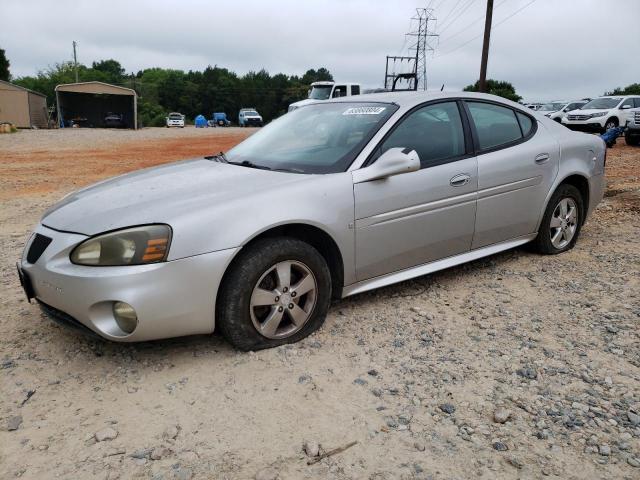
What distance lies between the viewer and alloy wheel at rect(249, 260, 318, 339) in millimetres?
3080

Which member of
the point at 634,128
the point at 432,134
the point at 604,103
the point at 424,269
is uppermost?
the point at 604,103

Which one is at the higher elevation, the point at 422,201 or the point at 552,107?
the point at 552,107

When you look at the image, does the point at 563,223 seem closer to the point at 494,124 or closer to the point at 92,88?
the point at 494,124

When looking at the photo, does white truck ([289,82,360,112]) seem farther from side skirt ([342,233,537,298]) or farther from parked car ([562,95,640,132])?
side skirt ([342,233,537,298])

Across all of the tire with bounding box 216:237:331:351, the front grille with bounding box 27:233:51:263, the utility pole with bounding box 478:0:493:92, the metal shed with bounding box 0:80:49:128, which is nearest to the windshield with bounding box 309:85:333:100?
the utility pole with bounding box 478:0:493:92

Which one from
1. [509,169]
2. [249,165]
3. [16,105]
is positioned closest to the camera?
[249,165]

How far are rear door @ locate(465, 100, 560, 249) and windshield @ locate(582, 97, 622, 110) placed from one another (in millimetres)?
18468

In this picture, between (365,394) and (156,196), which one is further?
(156,196)

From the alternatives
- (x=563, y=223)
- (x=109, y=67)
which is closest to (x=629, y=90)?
(x=563, y=223)

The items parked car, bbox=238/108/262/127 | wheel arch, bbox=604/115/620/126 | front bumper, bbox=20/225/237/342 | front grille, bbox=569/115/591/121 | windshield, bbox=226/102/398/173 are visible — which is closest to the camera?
front bumper, bbox=20/225/237/342

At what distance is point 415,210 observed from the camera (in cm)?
362

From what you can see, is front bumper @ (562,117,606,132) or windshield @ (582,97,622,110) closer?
front bumper @ (562,117,606,132)

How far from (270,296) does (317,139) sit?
1.33 metres

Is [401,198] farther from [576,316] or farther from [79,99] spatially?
[79,99]
